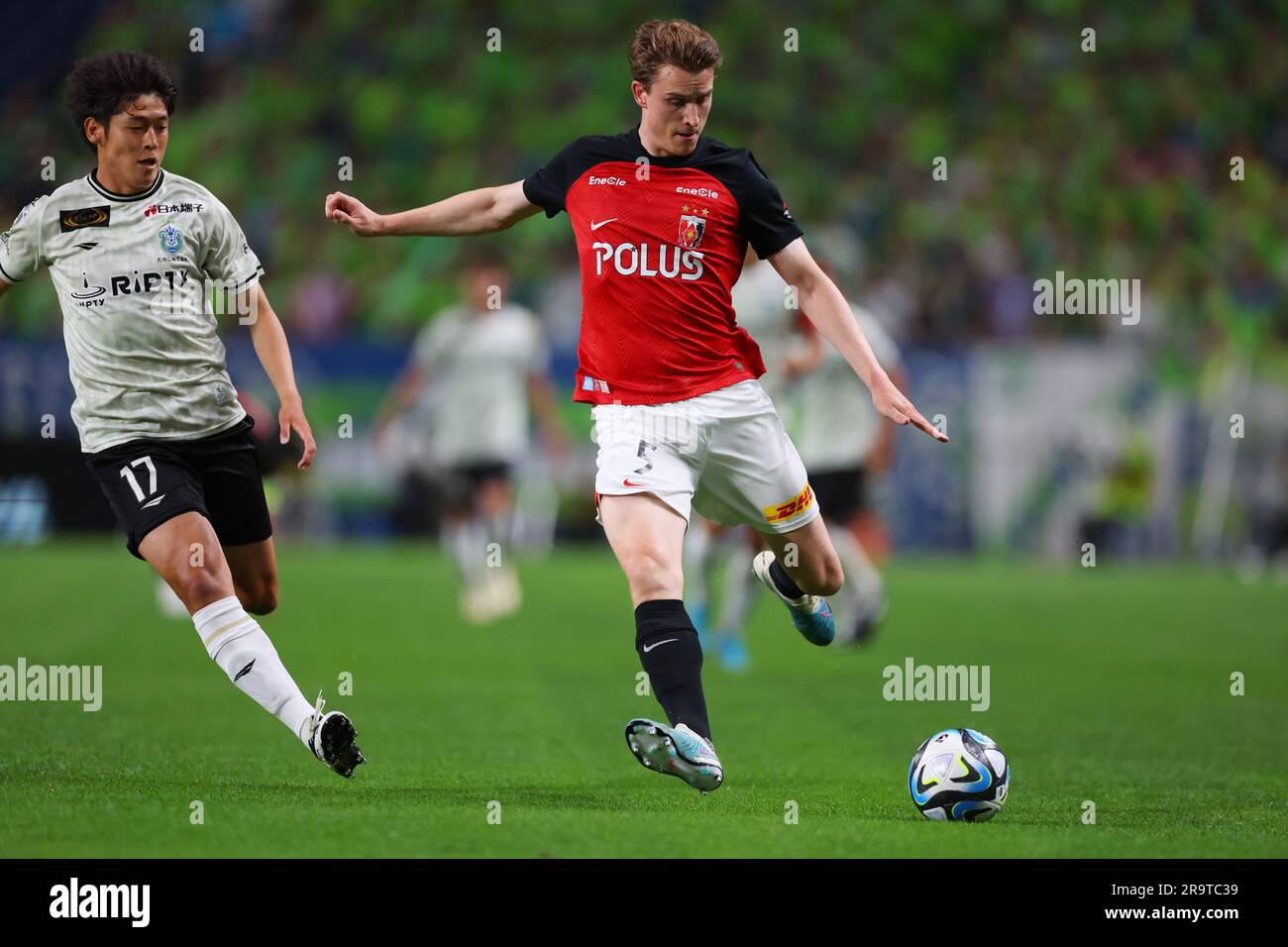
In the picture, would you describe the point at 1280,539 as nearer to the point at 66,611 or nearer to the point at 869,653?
the point at 869,653

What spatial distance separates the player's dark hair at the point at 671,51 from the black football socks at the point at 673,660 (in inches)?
69.9

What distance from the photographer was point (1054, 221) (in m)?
25.2

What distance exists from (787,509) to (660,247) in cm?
105

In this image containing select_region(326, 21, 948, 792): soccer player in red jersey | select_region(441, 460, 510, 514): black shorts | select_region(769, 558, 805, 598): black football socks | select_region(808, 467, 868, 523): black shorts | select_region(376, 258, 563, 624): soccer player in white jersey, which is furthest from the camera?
select_region(441, 460, 510, 514): black shorts

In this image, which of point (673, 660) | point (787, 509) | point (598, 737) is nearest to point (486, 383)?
point (598, 737)

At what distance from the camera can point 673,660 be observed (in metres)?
5.70

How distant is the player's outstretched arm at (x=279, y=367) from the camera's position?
621 centimetres

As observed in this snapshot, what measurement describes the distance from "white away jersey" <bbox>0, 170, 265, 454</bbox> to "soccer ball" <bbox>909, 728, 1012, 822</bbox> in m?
2.78

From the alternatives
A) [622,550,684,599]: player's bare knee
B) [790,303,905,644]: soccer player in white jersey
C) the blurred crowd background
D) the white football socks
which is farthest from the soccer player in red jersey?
the blurred crowd background

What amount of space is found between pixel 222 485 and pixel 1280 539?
59.3ft

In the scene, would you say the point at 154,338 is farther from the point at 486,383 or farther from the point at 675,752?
the point at 486,383

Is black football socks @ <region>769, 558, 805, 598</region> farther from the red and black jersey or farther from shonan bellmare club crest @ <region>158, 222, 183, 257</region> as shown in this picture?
shonan bellmare club crest @ <region>158, 222, 183, 257</region>

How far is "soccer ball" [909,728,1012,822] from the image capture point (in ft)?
18.2
